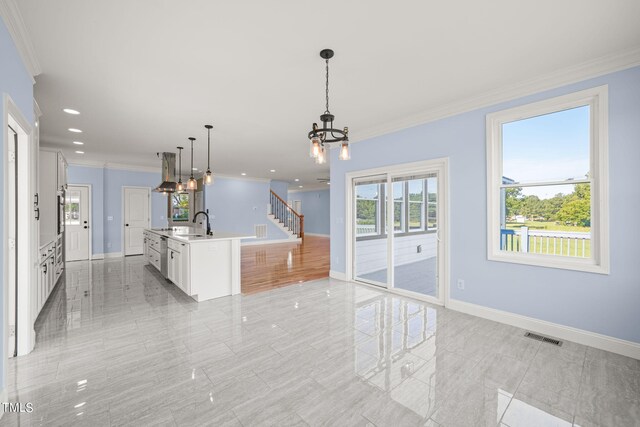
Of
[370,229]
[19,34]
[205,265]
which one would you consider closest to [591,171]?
[370,229]

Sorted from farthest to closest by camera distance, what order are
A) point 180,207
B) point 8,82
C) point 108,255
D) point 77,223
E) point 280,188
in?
point 280,188, point 180,207, point 108,255, point 77,223, point 8,82

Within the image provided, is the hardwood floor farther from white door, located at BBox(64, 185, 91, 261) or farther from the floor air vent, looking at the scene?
white door, located at BBox(64, 185, 91, 261)

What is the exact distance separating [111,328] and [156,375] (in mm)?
1432

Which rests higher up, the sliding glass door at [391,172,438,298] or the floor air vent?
the sliding glass door at [391,172,438,298]

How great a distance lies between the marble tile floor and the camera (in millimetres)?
1865

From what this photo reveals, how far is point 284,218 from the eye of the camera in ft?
41.7

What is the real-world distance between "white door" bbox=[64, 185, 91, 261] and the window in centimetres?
354

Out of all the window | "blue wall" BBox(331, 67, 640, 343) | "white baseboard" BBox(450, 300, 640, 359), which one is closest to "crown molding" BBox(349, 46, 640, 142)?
"blue wall" BBox(331, 67, 640, 343)

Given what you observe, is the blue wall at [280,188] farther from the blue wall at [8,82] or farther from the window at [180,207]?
the blue wall at [8,82]

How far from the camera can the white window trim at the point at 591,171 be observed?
272cm

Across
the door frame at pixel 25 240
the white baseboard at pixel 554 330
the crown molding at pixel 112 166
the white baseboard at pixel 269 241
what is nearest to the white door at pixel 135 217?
the crown molding at pixel 112 166

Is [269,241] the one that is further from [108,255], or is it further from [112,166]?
[112,166]

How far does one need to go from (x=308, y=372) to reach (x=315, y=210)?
13127mm

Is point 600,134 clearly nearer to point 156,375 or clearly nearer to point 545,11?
point 545,11
